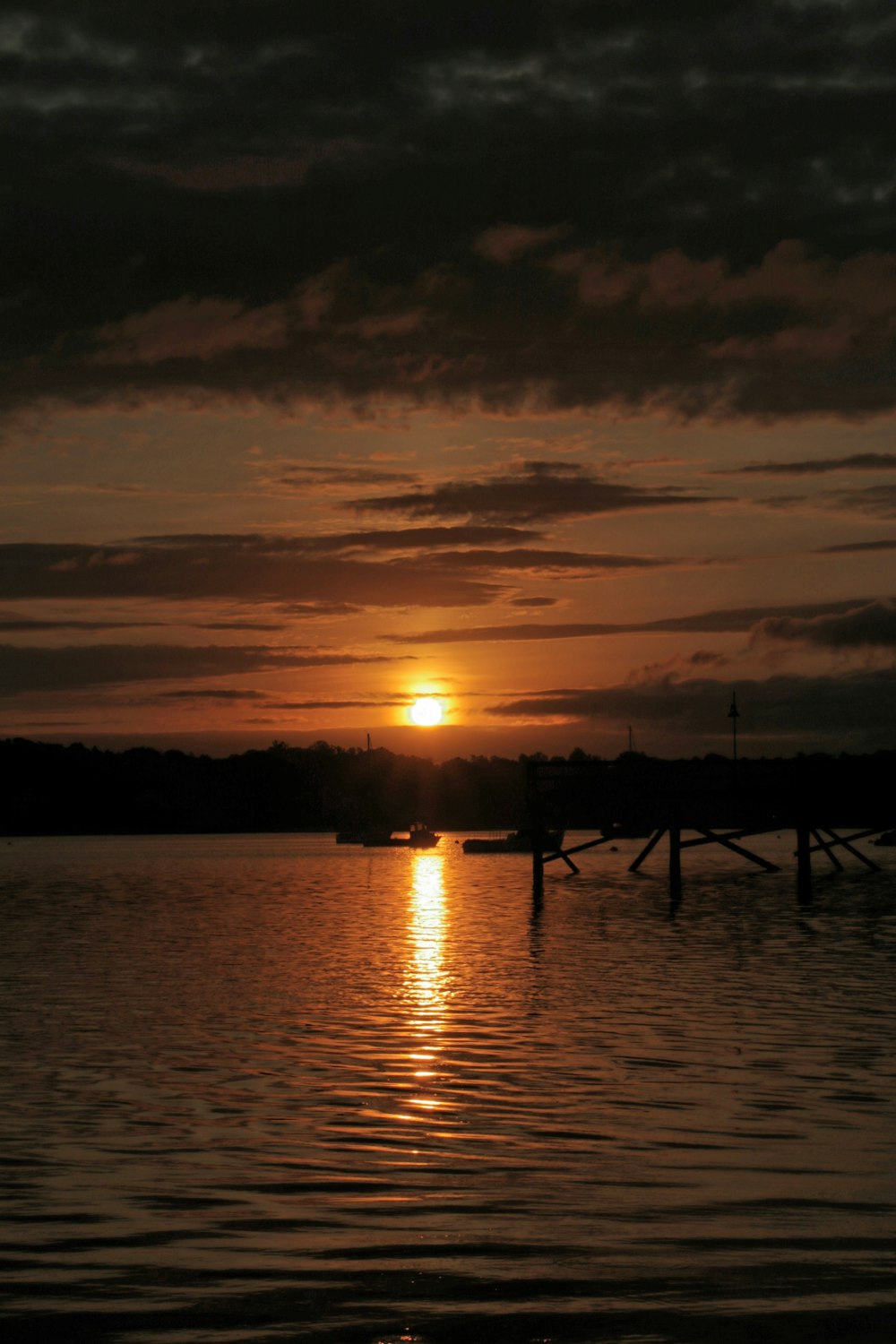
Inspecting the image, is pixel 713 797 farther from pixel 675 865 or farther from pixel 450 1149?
pixel 450 1149

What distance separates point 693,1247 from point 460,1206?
7.10ft

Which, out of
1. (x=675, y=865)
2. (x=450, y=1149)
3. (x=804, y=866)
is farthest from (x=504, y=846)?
(x=450, y=1149)

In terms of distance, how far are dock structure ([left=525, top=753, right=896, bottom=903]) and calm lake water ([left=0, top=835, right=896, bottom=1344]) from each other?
21.9 metres

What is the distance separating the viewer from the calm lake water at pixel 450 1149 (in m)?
9.96

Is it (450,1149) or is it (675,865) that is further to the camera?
(675,865)

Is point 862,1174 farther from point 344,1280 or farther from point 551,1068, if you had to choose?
point 551,1068

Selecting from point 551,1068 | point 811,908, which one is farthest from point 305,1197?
point 811,908

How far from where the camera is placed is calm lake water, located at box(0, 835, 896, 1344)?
9961 millimetres

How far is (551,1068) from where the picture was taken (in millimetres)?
20141

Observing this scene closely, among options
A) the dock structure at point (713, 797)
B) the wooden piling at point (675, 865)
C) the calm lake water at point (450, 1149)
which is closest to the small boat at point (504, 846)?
the dock structure at point (713, 797)

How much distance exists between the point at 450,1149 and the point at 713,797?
47.8 metres

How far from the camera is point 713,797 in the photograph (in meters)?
61.8

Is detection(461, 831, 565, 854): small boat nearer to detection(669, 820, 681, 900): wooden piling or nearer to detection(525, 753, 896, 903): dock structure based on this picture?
detection(525, 753, 896, 903): dock structure

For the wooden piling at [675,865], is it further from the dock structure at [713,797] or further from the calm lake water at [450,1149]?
the calm lake water at [450,1149]
